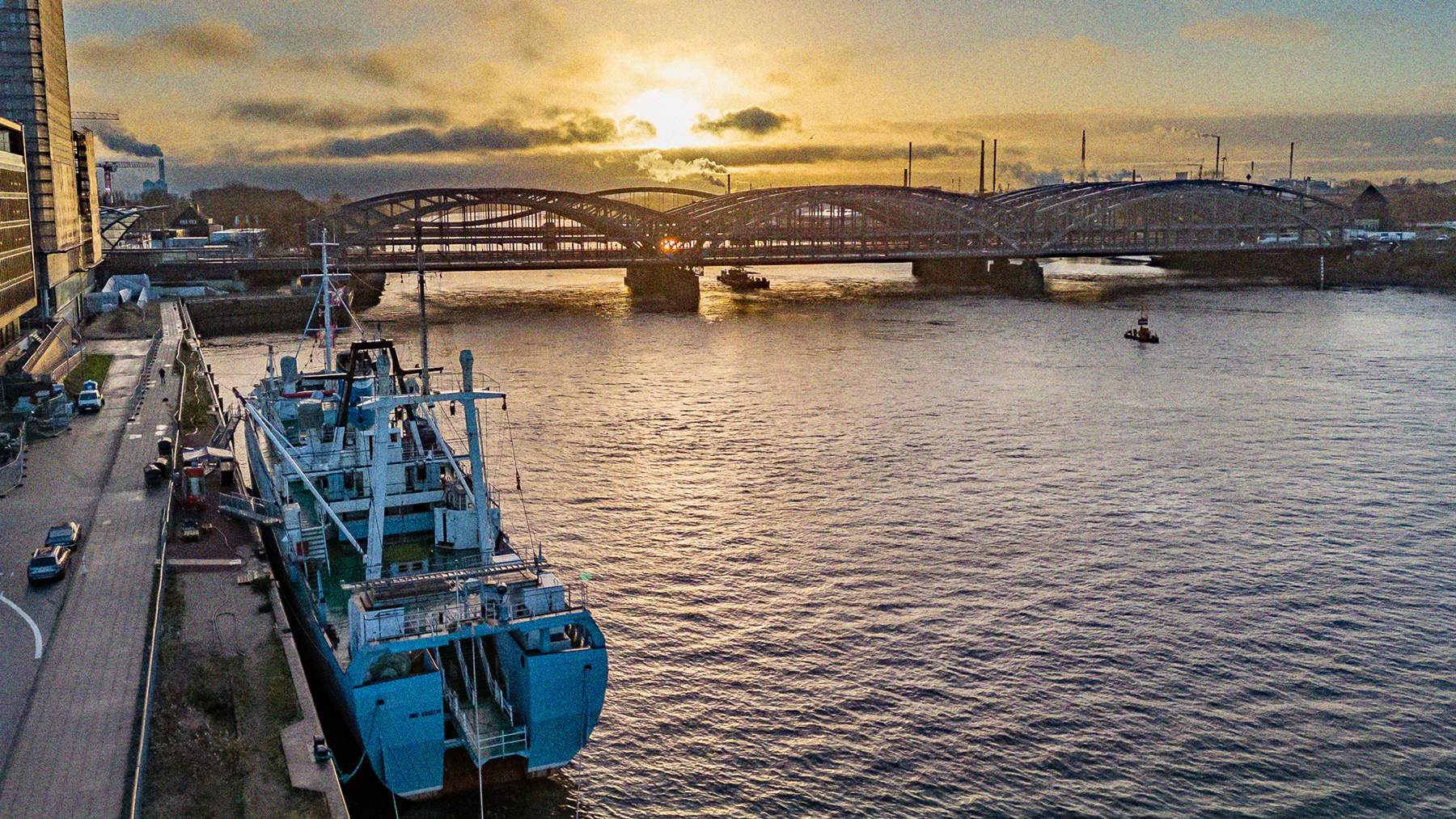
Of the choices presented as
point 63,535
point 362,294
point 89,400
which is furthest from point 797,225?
point 63,535

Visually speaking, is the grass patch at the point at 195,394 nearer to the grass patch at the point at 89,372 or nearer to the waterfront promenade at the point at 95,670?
the grass patch at the point at 89,372

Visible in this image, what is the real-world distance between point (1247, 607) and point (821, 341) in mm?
56530

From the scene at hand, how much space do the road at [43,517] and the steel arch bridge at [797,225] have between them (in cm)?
6975

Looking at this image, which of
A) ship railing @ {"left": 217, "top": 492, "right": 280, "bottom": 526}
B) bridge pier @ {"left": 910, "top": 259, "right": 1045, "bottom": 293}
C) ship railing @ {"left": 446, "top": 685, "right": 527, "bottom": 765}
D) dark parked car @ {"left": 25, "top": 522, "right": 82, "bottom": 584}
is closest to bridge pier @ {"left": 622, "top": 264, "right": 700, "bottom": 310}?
bridge pier @ {"left": 910, "top": 259, "right": 1045, "bottom": 293}

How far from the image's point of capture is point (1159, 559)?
33.1 metres

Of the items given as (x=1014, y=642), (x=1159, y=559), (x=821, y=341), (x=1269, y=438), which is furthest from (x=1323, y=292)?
(x=1014, y=642)

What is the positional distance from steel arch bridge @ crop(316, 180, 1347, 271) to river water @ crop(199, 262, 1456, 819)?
57.7 meters

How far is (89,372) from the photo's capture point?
5675 centimetres

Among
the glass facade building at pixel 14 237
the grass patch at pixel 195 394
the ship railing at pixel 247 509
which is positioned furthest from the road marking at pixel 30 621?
the glass facade building at pixel 14 237

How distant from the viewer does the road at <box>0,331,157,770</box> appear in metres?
21.2

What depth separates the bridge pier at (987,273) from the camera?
132375 mm

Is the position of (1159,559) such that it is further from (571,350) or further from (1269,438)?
(571,350)

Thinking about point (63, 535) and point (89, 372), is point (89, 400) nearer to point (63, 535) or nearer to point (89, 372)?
point (89, 372)

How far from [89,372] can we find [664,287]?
69.2 meters
